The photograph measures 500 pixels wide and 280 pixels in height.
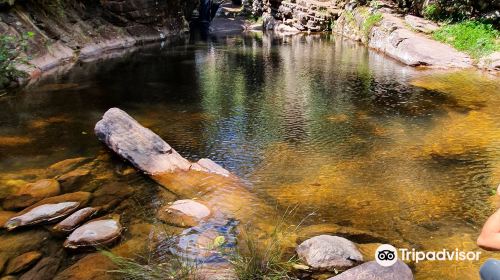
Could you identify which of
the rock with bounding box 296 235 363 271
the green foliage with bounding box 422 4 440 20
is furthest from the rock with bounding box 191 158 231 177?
the green foliage with bounding box 422 4 440 20

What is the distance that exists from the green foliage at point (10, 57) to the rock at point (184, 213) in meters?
9.08

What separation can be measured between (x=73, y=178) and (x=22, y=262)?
85.5 inches

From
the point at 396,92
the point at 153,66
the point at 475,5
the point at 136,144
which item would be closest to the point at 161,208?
the point at 136,144

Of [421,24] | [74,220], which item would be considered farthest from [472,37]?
[74,220]

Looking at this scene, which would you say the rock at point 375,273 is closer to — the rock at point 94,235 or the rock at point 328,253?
the rock at point 328,253

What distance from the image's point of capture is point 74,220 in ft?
16.9

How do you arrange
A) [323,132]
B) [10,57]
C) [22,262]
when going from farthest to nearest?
[10,57]
[323,132]
[22,262]

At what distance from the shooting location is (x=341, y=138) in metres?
8.21

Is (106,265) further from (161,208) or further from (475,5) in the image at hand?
(475,5)

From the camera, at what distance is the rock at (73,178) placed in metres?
6.23

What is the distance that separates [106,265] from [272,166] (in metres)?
3.30

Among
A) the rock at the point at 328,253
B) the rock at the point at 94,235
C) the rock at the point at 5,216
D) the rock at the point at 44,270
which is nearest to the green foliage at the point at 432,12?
the rock at the point at 328,253

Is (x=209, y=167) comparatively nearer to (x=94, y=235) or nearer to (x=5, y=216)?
(x=94, y=235)

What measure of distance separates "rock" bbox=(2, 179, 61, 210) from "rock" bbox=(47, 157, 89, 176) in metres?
0.40
